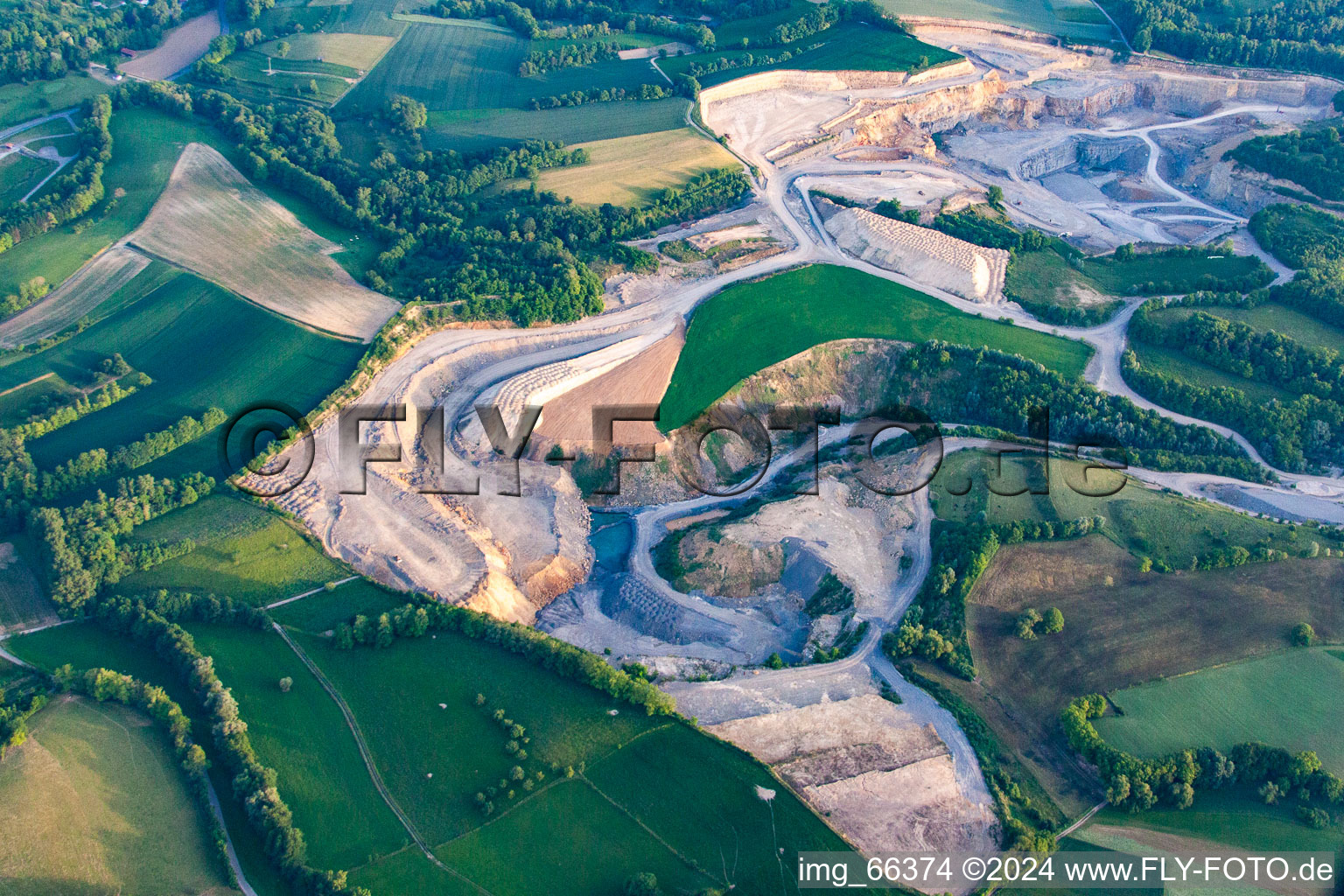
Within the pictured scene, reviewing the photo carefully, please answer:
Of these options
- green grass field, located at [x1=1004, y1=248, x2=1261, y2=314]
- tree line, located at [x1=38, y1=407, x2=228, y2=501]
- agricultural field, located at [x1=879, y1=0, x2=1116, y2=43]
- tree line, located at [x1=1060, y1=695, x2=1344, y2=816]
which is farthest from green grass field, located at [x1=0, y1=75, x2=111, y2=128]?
tree line, located at [x1=1060, y1=695, x2=1344, y2=816]

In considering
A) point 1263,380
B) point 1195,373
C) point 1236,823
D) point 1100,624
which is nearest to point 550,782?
point 1100,624

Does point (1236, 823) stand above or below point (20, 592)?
below

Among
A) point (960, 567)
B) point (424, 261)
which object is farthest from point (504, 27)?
point (960, 567)

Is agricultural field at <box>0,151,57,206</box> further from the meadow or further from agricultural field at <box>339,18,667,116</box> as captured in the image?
the meadow

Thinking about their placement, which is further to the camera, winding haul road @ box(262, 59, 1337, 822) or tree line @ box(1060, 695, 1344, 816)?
winding haul road @ box(262, 59, 1337, 822)

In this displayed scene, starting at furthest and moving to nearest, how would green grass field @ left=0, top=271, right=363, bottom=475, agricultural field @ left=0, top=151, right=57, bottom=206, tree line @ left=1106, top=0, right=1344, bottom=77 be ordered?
tree line @ left=1106, top=0, right=1344, bottom=77
agricultural field @ left=0, top=151, right=57, bottom=206
green grass field @ left=0, top=271, right=363, bottom=475

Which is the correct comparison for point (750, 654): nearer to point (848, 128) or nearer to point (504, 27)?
point (848, 128)

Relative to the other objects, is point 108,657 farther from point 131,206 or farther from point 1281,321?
point 1281,321
